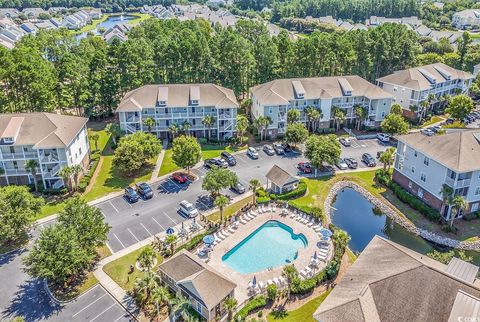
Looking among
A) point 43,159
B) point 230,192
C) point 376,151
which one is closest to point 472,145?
point 376,151

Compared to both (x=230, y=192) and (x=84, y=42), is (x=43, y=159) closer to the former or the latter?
(x=230, y=192)

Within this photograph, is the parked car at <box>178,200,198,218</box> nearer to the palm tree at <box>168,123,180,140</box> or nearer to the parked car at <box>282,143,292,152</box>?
the palm tree at <box>168,123,180,140</box>

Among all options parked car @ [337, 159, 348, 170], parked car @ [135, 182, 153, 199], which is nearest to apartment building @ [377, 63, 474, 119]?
parked car @ [337, 159, 348, 170]

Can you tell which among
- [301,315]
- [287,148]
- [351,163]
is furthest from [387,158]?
[301,315]

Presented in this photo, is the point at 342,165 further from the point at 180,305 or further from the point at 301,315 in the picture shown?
the point at 180,305

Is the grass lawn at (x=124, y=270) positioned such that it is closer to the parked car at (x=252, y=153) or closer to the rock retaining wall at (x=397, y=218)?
the rock retaining wall at (x=397, y=218)

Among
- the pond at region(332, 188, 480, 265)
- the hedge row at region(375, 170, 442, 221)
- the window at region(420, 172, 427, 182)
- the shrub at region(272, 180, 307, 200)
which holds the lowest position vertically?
the pond at region(332, 188, 480, 265)
